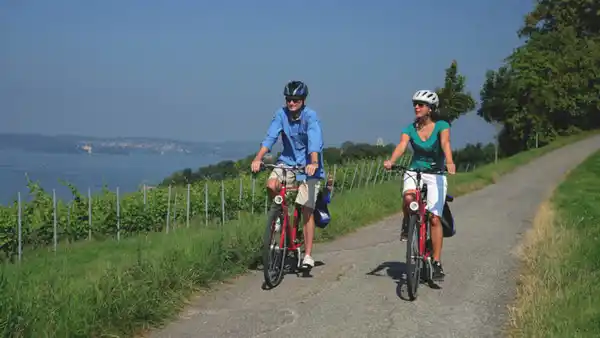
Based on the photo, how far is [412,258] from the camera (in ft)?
22.0

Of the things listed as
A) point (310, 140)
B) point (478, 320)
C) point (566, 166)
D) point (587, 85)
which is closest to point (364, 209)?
point (310, 140)

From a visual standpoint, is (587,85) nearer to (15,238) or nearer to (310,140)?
(15,238)

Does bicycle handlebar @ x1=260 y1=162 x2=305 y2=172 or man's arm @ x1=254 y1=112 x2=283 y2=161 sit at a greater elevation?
man's arm @ x1=254 y1=112 x2=283 y2=161

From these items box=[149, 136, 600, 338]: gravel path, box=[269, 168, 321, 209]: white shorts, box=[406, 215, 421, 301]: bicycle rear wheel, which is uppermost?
box=[269, 168, 321, 209]: white shorts

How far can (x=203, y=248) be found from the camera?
7.46m

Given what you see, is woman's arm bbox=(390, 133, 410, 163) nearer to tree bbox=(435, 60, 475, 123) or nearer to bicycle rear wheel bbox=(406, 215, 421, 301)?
bicycle rear wheel bbox=(406, 215, 421, 301)

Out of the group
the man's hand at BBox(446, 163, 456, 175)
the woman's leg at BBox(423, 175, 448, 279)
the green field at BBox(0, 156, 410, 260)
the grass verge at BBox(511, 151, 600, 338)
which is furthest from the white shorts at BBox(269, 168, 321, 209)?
the green field at BBox(0, 156, 410, 260)

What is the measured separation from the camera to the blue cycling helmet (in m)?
7.34

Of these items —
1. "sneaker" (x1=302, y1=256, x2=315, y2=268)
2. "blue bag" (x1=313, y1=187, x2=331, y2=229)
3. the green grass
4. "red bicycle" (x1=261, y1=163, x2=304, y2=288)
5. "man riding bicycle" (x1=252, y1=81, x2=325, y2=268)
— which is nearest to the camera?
the green grass

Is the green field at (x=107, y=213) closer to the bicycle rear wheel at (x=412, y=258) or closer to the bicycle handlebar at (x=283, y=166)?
the bicycle handlebar at (x=283, y=166)

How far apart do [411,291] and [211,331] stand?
1.84 m

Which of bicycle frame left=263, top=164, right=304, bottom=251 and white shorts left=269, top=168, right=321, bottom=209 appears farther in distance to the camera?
white shorts left=269, top=168, right=321, bottom=209

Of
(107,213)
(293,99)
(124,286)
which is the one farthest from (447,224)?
(107,213)

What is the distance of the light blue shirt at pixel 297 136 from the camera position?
7.42 metres
